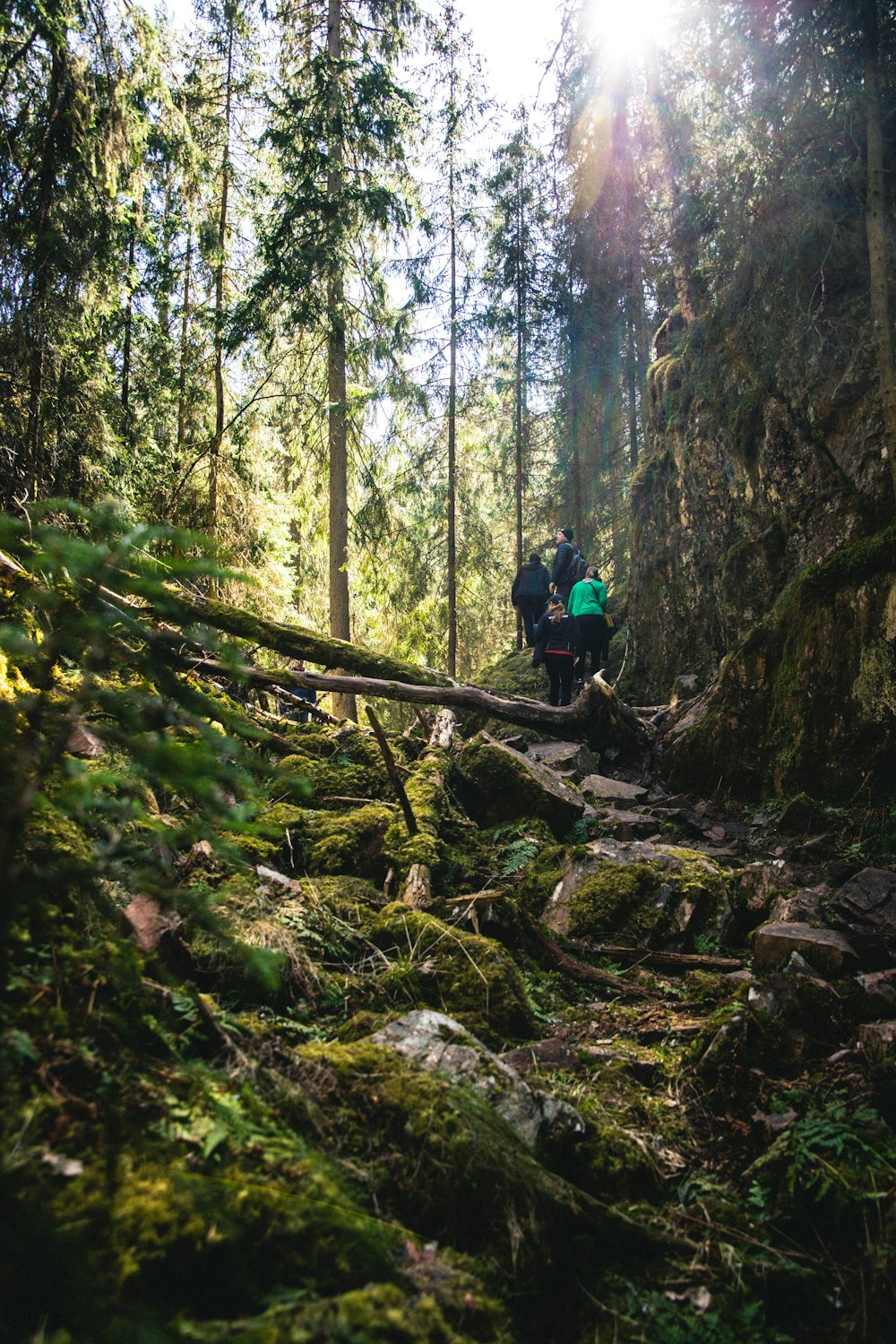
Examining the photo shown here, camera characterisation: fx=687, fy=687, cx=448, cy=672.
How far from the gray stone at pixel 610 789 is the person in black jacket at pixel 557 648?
350 cm

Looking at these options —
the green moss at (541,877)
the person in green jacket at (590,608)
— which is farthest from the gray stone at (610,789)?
the person in green jacket at (590,608)

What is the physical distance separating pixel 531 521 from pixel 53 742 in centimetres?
2115

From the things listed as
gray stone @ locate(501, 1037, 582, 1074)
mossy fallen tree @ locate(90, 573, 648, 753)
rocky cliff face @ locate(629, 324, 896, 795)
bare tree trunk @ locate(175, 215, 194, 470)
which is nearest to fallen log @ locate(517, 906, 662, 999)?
gray stone @ locate(501, 1037, 582, 1074)

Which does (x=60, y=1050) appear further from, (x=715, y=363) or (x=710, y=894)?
(x=715, y=363)

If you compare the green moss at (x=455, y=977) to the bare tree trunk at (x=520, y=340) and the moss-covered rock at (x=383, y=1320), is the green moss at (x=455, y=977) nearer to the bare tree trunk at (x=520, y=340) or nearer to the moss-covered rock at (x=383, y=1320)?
the moss-covered rock at (x=383, y=1320)

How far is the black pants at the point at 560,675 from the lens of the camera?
12023 mm

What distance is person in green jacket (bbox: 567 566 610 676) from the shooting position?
13011mm

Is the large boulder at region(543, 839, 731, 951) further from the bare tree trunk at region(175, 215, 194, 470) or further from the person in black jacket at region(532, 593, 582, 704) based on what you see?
the bare tree trunk at region(175, 215, 194, 470)

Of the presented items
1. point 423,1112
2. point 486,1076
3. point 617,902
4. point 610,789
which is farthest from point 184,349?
point 423,1112

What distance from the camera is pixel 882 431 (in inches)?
333

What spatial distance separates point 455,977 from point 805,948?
6.89ft

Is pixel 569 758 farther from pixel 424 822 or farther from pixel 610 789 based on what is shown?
pixel 424 822

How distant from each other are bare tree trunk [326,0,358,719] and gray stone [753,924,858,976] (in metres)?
9.50

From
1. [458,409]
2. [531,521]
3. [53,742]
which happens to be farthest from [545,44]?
[53,742]
